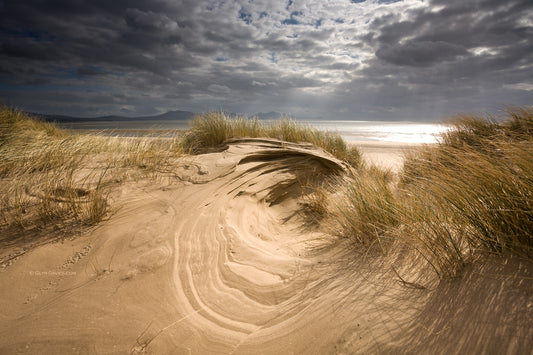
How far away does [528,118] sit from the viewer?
18.1 ft

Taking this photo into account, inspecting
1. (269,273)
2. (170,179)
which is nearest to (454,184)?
(269,273)

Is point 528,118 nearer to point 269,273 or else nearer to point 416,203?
point 416,203

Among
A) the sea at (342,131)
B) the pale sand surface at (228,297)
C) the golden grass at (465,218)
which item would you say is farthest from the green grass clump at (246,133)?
the golden grass at (465,218)

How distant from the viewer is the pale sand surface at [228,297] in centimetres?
129

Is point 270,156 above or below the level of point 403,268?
above

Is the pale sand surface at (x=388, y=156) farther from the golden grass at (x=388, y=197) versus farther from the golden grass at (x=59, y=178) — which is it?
the golden grass at (x=59, y=178)

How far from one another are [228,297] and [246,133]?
5087 mm

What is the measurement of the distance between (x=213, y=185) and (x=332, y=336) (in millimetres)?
2608

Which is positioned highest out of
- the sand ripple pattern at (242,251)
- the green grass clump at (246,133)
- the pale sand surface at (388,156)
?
the green grass clump at (246,133)

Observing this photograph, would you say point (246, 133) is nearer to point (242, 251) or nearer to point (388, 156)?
point (242, 251)

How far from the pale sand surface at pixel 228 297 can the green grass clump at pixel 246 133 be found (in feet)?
11.7

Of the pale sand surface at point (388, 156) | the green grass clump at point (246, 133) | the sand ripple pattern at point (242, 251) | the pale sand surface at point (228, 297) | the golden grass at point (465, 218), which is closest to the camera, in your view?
Result: the pale sand surface at point (228, 297)

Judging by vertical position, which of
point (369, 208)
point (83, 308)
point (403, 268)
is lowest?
point (83, 308)

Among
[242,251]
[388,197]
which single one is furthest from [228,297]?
[388,197]
